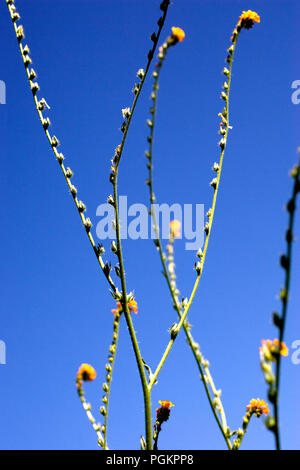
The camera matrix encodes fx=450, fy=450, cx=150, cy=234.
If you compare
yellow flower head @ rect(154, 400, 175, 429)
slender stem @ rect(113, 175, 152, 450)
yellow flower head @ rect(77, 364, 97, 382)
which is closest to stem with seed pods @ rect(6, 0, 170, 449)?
slender stem @ rect(113, 175, 152, 450)

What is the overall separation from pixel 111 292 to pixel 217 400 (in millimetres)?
704

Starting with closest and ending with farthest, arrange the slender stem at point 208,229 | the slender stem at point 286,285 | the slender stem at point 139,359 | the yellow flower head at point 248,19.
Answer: the slender stem at point 286,285, the slender stem at point 139,359, the slender stem at point 208,229, the yellow flower head at point 248,19

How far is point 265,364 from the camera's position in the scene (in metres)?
1.06

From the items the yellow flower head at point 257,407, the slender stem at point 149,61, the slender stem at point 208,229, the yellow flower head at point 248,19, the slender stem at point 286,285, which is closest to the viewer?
the slender stem at point 286,285

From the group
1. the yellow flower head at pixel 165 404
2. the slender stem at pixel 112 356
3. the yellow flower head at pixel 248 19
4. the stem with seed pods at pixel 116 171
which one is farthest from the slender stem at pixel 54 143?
the yellow flower head at pixel 248 19

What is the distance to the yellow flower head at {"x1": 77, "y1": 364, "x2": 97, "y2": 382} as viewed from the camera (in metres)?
1.68

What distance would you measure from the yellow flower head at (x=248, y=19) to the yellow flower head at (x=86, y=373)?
2.43 metres

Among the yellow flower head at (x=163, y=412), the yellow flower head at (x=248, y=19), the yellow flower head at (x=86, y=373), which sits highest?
the yellow flower head at (x=248, y=19)

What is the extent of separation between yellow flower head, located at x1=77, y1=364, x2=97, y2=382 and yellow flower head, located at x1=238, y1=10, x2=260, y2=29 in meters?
2.43

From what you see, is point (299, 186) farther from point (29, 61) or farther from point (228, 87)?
point (29, 61)

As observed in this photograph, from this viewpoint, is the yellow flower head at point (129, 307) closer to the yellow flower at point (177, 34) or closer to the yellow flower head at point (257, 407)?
the yellow flower head at point (257, 407)

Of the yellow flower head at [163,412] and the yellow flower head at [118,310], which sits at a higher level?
the yellow flower head at [118,310]

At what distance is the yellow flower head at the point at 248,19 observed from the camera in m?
2.97
